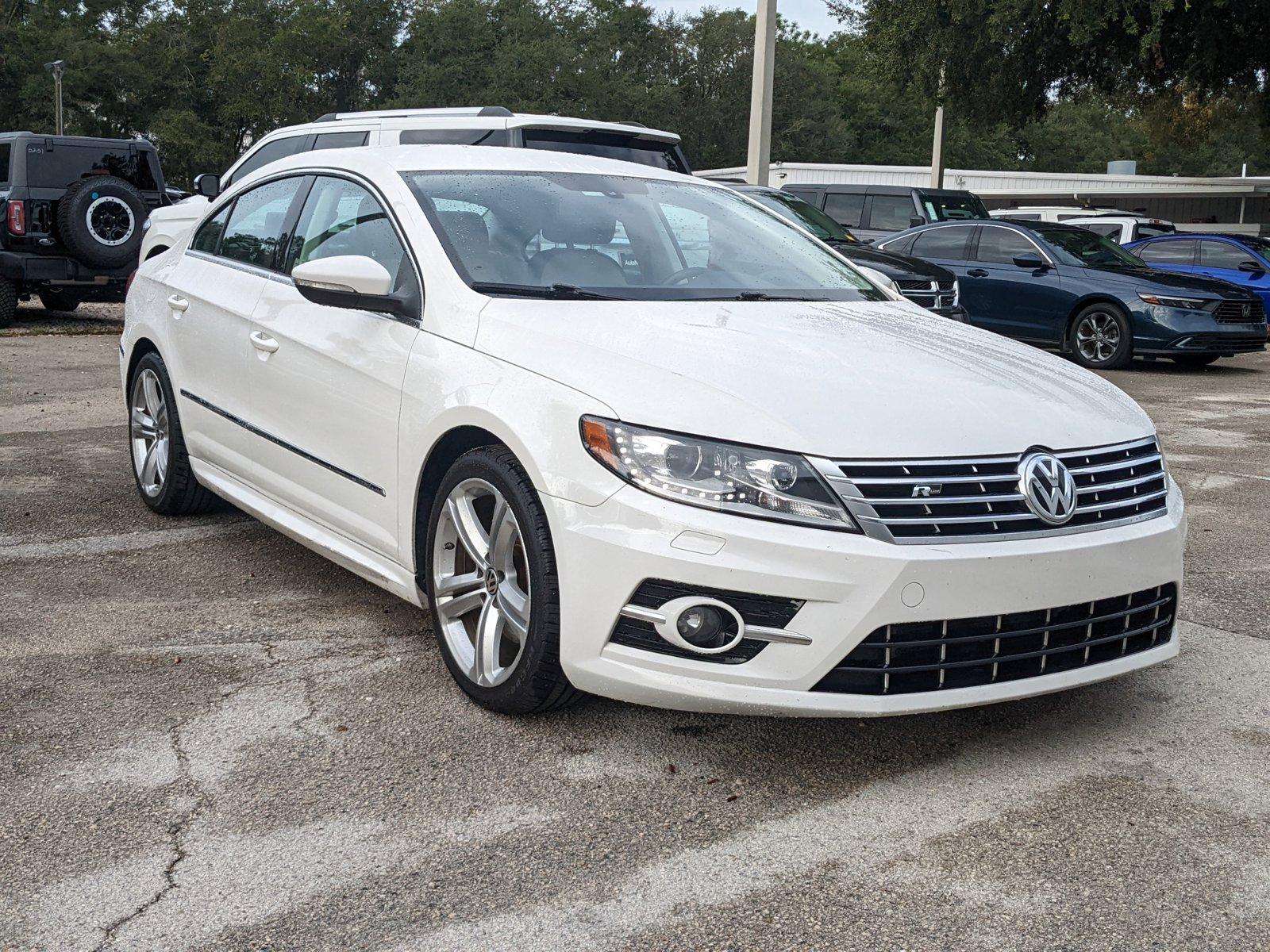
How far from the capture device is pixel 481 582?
12.4 ft

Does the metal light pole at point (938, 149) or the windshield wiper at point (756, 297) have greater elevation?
the metal light pole at point (938, 149)

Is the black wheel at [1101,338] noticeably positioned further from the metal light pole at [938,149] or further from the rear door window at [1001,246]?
the metal light pole at [938,149]

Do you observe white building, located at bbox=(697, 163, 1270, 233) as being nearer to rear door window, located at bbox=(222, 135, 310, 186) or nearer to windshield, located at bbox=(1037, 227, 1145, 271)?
windshield, located at bbox=(1037, 227, 1145, 271)

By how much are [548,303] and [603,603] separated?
3.42ft

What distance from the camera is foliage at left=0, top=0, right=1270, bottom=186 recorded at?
58.6 metres

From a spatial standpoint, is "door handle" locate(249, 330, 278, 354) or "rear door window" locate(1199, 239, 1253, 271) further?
"rear door window" locate(1199, 239, 1253, 271)

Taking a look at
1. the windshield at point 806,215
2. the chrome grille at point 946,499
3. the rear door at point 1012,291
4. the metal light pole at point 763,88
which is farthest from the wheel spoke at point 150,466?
the metal light pole at point 763,88

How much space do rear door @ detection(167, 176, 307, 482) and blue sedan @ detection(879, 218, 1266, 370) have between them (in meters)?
8.80

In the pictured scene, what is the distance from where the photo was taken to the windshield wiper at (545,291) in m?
4.00

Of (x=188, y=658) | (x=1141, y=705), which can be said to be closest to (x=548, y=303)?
(x=188, y=658)

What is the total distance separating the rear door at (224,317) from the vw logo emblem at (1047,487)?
2.75m

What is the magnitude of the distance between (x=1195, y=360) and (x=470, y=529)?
1288 cm

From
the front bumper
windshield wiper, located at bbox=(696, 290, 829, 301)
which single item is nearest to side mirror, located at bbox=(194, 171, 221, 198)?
windshield wiper, located at bbox=(696, 290, 829, 301)

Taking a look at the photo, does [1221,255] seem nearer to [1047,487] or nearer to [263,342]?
[263,342]
